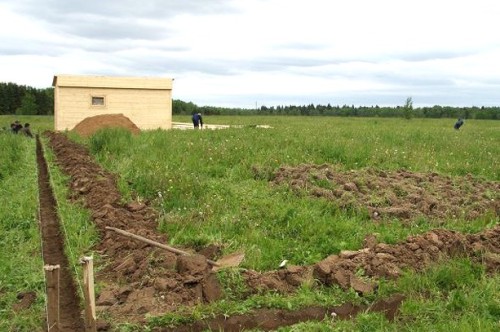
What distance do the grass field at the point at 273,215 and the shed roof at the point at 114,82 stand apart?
11455mm

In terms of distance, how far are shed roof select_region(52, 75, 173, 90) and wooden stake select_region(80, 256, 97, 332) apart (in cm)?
2322

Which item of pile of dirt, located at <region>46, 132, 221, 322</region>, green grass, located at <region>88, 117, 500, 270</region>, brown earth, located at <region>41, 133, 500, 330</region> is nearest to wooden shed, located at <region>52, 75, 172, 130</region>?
green grass, located at <region>88, 117, 500, 270</region>

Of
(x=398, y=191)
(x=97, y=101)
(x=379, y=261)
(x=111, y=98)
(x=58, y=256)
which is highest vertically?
(x=111, y=98)

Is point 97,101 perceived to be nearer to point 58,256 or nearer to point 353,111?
point 58,256

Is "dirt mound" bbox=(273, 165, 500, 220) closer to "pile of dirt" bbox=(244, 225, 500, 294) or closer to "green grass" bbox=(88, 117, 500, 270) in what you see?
"green grass" bbox=(88, 117, 500, 270)

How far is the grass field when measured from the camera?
4730 millimetres

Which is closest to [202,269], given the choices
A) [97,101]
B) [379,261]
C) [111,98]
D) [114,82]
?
[379,261]

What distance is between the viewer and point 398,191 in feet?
30.0

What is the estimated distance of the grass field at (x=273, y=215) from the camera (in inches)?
186

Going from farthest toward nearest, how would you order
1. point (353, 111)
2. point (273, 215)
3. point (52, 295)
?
1. point (353, 111)
2. point (273, 215)
3. point (52, 295)

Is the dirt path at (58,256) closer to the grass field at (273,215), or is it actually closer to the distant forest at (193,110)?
the grass field at (273,215)

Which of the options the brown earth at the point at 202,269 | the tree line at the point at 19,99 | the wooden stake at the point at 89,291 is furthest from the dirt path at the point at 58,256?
the tree line at the point at 19,99

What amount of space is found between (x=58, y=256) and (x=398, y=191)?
5.67 m

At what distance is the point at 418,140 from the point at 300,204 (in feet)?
32.2
